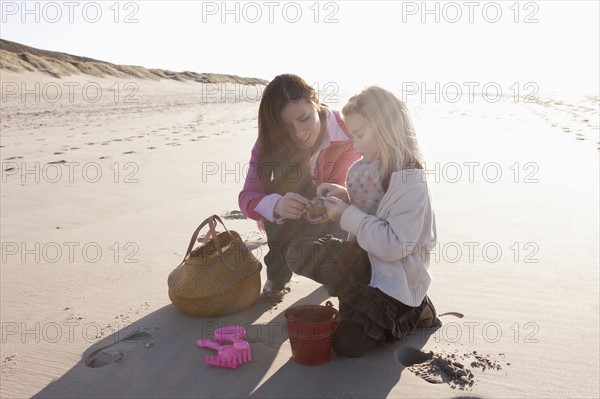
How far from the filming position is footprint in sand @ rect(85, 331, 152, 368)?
278 cm

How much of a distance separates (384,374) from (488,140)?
740cm

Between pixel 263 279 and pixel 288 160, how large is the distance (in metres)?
0.85

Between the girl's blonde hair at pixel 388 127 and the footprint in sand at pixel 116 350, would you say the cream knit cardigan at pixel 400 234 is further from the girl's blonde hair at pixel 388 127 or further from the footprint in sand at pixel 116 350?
the footprint in sand at pixel 116 350

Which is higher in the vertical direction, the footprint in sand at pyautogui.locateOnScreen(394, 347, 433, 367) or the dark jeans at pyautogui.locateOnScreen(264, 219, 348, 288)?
the dark jeans at pyautogui.locateOnScreen(264, 219, 348, 288)

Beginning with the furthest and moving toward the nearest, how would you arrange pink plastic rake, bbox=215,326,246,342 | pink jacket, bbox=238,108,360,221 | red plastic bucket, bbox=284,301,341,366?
pink jacket, bbox=238,108,360,221, pink plastic rake, bbox=215,326,246,342, red plastic bucket, bbox=284,301,341,366

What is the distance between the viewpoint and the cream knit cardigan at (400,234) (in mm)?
2564

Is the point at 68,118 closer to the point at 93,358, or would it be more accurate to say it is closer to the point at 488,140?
the point at 488,140

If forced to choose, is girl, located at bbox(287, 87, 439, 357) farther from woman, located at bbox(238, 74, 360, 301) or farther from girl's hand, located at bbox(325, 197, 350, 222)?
woman, located at bbox(238, 74, 360, 301)

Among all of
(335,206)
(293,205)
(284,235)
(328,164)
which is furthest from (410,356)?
(328,164)

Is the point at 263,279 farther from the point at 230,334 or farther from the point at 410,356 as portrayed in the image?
the point at 410,356

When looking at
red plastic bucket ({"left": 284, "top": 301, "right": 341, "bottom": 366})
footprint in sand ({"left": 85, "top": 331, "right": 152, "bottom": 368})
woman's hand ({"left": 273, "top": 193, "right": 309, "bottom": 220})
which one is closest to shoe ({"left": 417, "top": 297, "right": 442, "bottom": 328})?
red plastic bucket ({"left": 284, "top": 301, "right": 341, "bottom": 366})

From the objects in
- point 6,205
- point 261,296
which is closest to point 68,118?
point 6,205

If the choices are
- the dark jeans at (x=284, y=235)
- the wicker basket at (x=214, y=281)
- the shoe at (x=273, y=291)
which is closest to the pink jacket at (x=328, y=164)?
the dark jeans at (x=284, y=235)

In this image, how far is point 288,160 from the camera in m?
3.36
